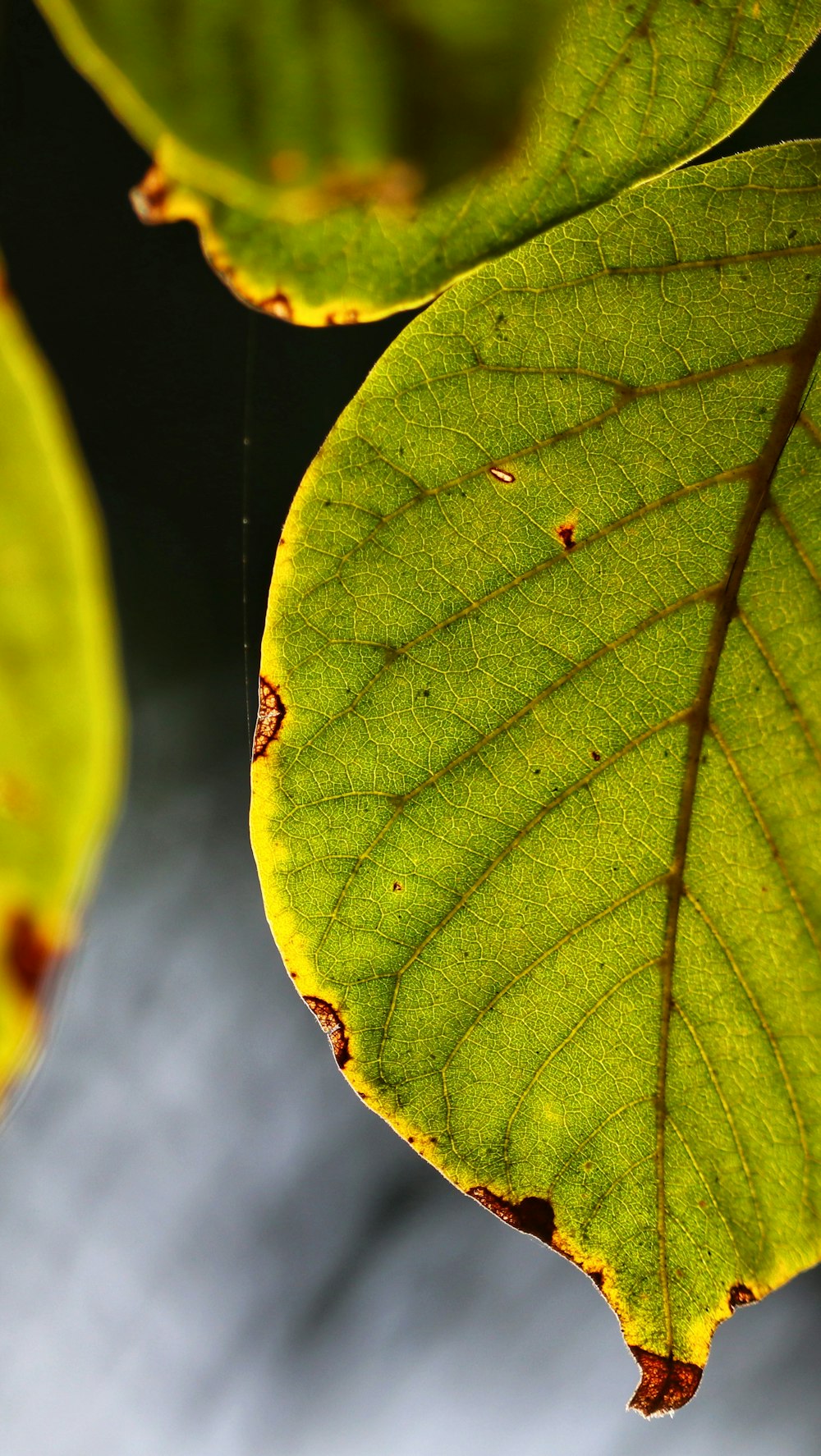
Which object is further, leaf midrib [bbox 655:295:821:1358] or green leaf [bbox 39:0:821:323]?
leaf midrib [bbox 655:295:821:1358]

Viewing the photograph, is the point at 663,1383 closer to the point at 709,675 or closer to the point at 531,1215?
the point at 531,1215

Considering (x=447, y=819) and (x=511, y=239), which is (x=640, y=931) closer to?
(x=447, y=819)

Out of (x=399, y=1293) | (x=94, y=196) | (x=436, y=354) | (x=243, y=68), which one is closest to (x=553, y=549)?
(x=436, y=354)

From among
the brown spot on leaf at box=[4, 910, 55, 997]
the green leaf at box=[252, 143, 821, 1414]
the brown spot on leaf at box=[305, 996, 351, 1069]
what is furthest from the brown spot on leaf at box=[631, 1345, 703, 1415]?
the brown spot on leaf at box=[4, 910, 55, 997]

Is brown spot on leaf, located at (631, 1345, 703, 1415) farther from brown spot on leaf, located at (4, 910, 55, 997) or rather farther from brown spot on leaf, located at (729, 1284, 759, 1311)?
brown spot on leaf, located at (4, 910, 55, 997)

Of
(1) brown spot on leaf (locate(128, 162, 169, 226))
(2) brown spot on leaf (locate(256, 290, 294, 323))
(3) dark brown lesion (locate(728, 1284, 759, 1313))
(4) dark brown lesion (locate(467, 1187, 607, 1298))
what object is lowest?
(3) dark brown lesion (locate(728, 1284, 759, 1313))

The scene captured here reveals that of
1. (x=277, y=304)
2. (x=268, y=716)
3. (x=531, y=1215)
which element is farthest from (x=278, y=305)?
(x=531, y=1215)
